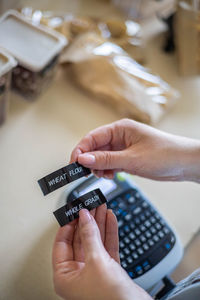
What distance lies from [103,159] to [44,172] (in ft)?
0.37

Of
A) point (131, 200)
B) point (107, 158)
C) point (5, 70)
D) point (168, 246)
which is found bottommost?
point (168, 246)

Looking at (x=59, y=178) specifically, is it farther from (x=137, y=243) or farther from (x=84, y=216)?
(x=137, y=243)

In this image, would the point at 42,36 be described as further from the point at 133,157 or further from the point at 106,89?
the point at 133,157

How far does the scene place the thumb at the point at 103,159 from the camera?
530mm

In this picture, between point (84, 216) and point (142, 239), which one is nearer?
point (84, 216)

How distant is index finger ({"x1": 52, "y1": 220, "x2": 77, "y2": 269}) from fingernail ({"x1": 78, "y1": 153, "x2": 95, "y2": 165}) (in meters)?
0.10

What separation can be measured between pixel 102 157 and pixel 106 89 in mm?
268

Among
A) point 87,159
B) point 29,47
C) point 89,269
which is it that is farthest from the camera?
point 29,47

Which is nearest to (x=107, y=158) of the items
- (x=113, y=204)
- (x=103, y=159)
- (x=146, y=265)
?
(x=103, y=159)

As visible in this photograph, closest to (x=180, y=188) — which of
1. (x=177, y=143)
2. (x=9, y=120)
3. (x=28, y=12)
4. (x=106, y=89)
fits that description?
(x=177, y=143)

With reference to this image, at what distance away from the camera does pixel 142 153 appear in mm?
575

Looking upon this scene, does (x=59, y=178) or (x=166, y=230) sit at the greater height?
(x=59, y=178)

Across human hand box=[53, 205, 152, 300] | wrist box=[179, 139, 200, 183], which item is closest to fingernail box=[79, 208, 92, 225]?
human hand box=[53, 205, 152, 300]

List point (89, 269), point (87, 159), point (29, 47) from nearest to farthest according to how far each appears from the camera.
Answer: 1. point (89, 269)
2. point (87, 159)
3. point (29, 47)
